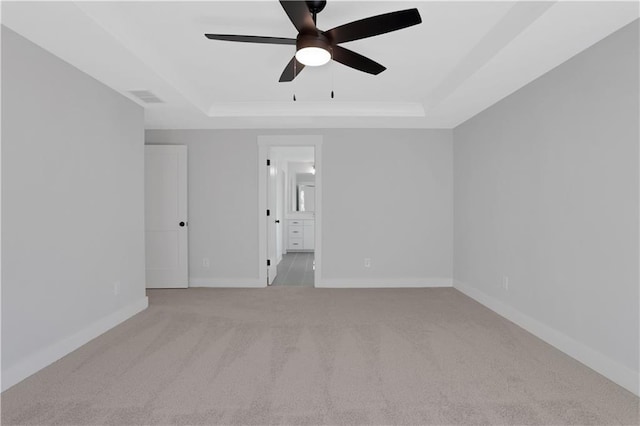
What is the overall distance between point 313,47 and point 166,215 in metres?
3.58

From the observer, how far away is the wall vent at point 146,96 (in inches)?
132

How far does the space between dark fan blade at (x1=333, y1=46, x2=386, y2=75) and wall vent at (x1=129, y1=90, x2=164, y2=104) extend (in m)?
2.07

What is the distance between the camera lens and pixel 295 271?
6.05 metres

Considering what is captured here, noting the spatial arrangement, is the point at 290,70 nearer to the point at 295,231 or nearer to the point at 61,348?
the point at 61,348

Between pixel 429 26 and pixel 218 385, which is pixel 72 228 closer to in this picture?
pixel 218 385

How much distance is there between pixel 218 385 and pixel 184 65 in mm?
2631

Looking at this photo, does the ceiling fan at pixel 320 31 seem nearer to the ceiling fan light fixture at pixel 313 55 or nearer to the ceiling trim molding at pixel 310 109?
the ceiling fan light fixture at pixel 313 55

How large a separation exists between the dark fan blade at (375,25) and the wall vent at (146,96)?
2.22 m

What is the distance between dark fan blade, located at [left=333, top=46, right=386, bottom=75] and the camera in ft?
7.35

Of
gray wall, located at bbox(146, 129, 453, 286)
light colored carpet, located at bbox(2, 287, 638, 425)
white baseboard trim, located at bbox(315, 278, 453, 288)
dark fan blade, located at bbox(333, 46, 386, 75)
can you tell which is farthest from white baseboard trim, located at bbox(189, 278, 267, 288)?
dark fan blade, located at bbox(333, 46, 386, 75)

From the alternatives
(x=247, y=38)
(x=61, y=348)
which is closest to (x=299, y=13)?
(x=247, y=38)

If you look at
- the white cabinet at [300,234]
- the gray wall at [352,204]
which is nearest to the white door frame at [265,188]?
the gray wall at [352,204]

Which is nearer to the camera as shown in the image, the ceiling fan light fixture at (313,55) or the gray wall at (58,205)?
the ceiling fan light fixture at (313,55)

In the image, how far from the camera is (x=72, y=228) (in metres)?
2.73
